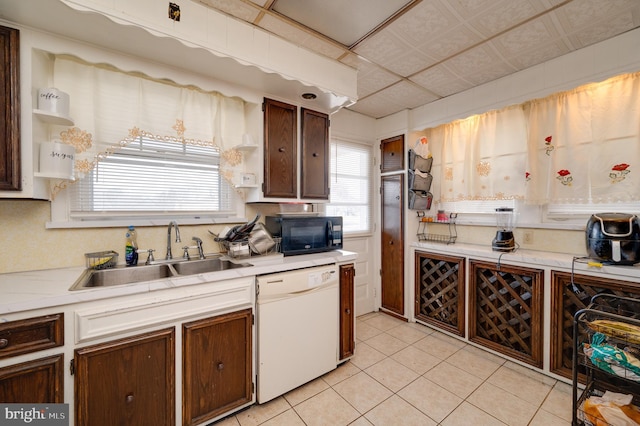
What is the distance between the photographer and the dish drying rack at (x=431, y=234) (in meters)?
3.02

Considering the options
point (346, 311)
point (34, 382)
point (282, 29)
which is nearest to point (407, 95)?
point (282, 29)

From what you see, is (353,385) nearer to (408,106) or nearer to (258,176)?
(258,176)

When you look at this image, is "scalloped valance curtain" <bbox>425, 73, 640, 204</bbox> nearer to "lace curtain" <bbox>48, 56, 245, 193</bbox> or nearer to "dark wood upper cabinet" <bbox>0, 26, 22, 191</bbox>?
"lace curtain" <bbox>48, 56, 245, 193</bbox>

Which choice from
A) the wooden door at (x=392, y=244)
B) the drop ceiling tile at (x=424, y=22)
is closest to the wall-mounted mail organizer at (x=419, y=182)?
the wooden door at (x=392, y=244)

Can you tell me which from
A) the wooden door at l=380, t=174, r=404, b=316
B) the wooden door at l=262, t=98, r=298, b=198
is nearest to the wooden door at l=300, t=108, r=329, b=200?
the wooden door at l=262, t=98, r=298, b=198

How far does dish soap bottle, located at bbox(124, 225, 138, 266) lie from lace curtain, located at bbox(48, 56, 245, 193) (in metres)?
0.46

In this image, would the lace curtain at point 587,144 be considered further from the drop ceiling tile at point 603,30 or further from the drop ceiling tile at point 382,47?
the drop ceiling tile at point 382,47

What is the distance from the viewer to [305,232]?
7.37ft

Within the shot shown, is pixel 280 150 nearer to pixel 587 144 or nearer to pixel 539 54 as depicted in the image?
pixel 539 54

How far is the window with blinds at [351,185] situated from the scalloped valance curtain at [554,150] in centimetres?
93

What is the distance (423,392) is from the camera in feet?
6.34

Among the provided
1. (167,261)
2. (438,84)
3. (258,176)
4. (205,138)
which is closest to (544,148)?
(438,84)

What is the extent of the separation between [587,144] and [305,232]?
2426mm

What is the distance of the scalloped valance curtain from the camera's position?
1926mm
